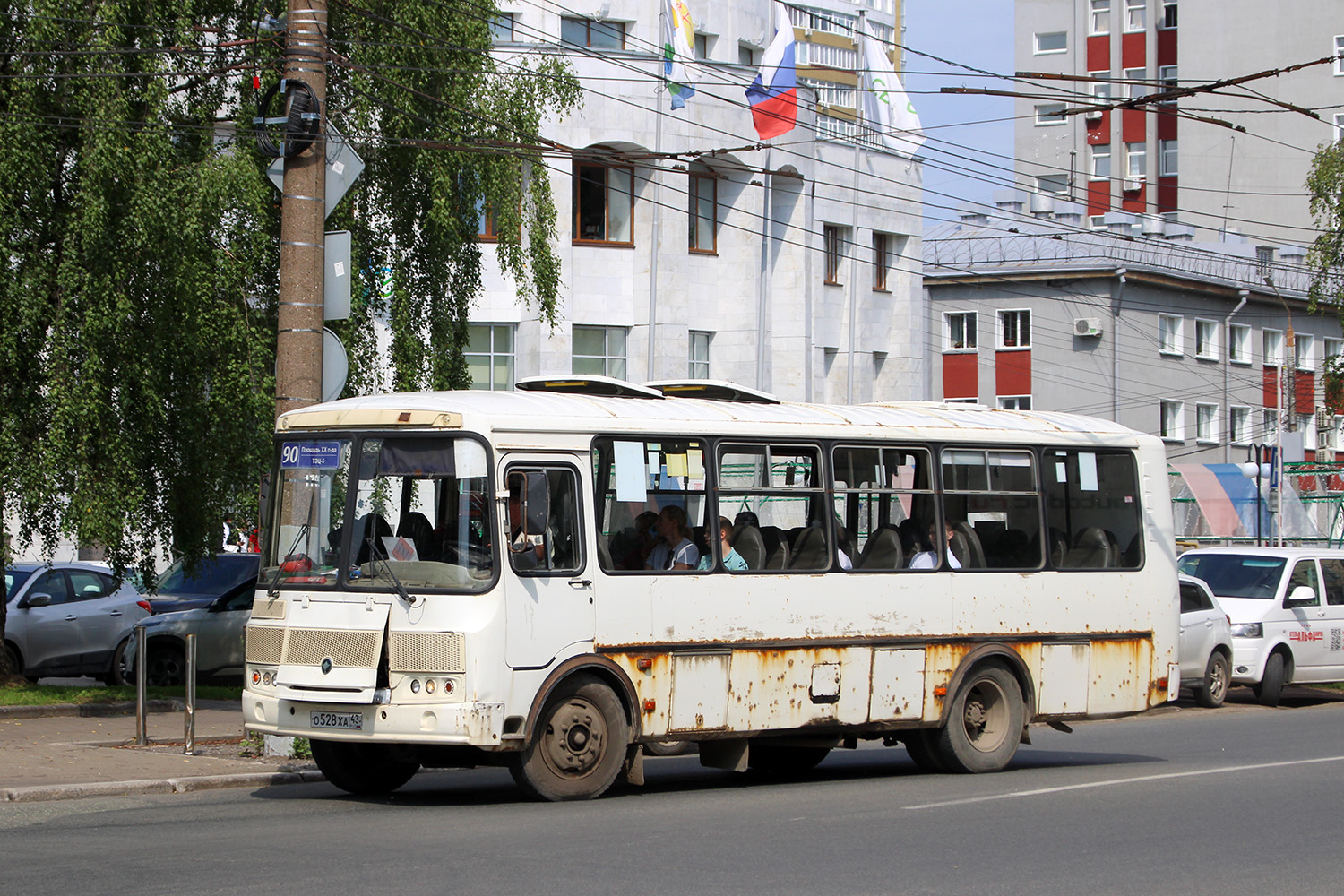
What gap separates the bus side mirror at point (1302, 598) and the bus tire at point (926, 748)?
10.9 m

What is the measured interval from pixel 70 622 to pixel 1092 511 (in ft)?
44.6

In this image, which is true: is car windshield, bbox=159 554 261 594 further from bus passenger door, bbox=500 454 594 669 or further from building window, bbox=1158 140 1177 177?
building window, bbox=1158 140 1177 177

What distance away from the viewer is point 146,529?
17.9 meters

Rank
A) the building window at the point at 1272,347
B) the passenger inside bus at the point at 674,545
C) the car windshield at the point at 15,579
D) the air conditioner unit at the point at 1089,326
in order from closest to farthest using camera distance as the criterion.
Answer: the passenger inside bus at the point at 674,545 → the car windshield at the point at 15,579 → the air conditioner unit at the point at 1089,326 → the building window at the point at 1272,347

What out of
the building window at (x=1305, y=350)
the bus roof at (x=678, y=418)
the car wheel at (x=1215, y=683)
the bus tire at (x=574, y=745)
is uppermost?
the building window at (x=1305, y=350)

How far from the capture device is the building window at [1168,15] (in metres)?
69.4

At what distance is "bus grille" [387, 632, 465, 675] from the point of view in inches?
424

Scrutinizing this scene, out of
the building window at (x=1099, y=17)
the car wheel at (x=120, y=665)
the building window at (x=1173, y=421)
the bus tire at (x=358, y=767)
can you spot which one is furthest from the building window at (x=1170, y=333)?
the bus tire at (x=358, y=767)

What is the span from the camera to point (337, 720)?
435 inches

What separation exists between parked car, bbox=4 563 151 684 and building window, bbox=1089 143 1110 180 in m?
57.2

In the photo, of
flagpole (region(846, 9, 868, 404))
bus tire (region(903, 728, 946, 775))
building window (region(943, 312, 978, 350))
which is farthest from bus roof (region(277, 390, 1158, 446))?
building window (region(943, 312, 978, 350))

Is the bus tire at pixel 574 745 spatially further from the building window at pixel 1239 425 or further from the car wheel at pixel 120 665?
the building window at pixel 1239 425

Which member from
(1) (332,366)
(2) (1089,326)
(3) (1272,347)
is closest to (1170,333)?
(2) (1089,326)

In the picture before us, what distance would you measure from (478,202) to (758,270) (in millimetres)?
23790
